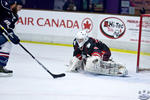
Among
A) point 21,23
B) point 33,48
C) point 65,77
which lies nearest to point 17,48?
point 33,48

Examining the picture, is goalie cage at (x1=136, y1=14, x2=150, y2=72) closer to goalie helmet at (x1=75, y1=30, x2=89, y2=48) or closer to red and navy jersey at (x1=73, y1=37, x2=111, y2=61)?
red and navy jersey at (x1=73, y1=37, x2=111, y2=61)

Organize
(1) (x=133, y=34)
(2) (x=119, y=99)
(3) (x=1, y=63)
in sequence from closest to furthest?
(2) (x=119, y=99)
(3) (x=1, y=63)
(1) (x=133, y=34)

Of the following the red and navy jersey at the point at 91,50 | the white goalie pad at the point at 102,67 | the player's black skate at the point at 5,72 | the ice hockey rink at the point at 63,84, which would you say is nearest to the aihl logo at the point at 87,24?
the ice hockey rink at the point at 63,84

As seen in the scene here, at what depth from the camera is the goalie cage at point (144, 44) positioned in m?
6.81

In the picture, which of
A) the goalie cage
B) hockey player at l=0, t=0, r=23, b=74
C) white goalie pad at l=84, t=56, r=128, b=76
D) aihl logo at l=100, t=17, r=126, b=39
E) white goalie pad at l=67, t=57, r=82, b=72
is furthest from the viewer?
aihl logo at l=100, t=17, r=126, b=39

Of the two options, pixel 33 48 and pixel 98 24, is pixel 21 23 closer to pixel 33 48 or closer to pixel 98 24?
pixel 33 48

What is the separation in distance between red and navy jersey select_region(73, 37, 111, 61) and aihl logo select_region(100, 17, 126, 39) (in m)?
2.45

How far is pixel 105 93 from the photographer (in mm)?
5156

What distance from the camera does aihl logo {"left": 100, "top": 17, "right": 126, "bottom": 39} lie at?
8859mm

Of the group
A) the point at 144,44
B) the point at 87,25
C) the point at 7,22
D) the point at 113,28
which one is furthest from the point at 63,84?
the point at 87,25

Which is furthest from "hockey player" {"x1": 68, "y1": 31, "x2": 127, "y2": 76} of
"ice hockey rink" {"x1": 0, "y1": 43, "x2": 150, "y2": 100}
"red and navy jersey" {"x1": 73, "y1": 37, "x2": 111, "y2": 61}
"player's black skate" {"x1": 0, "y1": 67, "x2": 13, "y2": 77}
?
"player's black skate" {"x1": 0, "y1": 67, "x2": 13, "y2": 77}

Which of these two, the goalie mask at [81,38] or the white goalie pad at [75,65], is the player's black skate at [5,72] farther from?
the goalie mask at [81,38]

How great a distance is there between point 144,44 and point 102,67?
1.18 meters

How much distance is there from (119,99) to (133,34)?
403 centimetres
